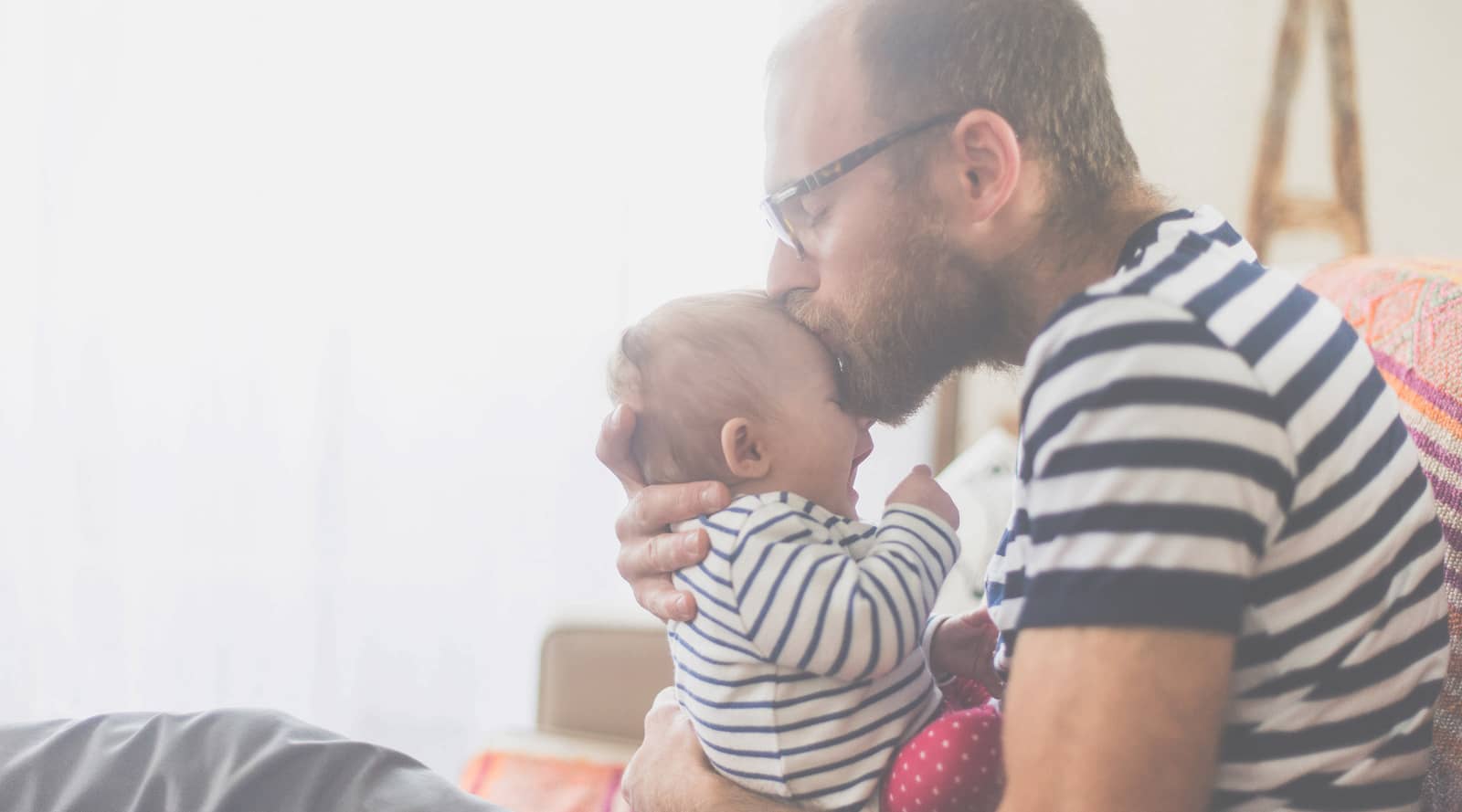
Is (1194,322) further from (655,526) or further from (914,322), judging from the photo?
(655,526)

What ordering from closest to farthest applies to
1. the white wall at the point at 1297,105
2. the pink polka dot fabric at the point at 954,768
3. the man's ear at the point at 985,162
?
the pink polka dot fabric at the point at 954,768
the man's ear at the point at 985,162
the white wall at the point at 1297,105

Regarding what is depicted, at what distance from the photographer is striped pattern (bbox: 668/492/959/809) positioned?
0.98 metres

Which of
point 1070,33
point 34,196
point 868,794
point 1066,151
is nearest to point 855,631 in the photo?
point 868,794

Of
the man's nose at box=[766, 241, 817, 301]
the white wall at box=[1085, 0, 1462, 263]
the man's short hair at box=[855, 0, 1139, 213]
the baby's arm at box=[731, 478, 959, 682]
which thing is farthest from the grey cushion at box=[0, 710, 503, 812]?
the white wall at box=[1085, 0, 1462, 263]

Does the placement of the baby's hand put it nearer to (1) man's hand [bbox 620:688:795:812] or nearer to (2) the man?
(2) the man

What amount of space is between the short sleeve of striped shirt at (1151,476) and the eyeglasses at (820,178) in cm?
41

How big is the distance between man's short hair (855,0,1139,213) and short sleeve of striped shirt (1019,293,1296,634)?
378 millimetres

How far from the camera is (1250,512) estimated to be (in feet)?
2.32

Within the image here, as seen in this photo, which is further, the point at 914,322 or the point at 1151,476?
the point at 914,322

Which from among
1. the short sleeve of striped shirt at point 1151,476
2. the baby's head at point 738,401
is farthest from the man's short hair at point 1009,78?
the short sleeve of striped shirt at point 1151,476

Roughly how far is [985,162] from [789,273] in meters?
0.27

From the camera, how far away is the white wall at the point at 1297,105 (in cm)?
245

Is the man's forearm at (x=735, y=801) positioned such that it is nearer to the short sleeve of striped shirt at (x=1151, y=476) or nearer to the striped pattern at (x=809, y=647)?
the striped pattern at (x=809, y=647)

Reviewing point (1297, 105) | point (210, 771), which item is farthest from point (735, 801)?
point (1297, 105)
